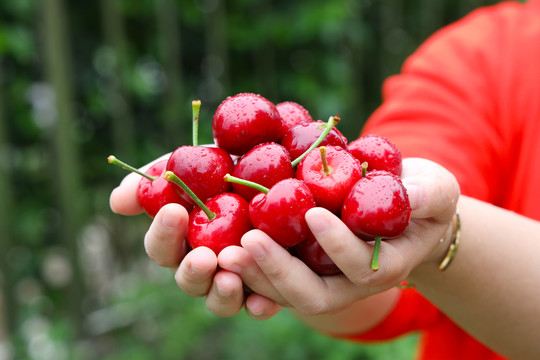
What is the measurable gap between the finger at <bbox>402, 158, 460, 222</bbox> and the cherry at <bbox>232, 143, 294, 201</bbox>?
0.21 meters

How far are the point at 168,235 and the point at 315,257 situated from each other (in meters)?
0.24

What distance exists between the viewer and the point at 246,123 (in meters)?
1.01

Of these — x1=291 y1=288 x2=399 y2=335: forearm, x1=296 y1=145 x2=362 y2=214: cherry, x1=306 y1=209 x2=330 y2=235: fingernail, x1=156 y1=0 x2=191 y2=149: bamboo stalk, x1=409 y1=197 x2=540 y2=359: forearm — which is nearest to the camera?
x1=306 y1=209 x2=330 y2=235: fingernail

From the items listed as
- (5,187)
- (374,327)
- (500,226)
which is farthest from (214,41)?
(500,226)

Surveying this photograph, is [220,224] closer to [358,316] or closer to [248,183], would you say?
[248,183]

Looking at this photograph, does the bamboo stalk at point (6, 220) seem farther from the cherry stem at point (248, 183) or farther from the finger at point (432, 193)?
the finger at point (432, 193)

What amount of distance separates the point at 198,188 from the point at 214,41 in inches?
73.9

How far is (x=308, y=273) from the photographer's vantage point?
0.90 m

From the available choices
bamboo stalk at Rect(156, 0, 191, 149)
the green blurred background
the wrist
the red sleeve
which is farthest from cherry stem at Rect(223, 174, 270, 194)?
bamboo stalk at Rect(156, 0, 191, 149)

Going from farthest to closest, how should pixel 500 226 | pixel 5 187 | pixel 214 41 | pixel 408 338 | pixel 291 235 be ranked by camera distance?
pixel 214 41 → pixel 408 338 → pixel 5 187 → pixel 500 226 → pixel 291 235

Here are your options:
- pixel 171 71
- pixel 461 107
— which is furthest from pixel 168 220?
pixel 171 71

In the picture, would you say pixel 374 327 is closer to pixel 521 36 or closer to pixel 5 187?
pixel 521 36

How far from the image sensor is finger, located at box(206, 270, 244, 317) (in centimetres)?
88

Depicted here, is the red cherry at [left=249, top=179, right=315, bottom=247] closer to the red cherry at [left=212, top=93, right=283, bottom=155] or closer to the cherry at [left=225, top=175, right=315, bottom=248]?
the cherry at [left=225, top=175, right=315, bottom=248]
